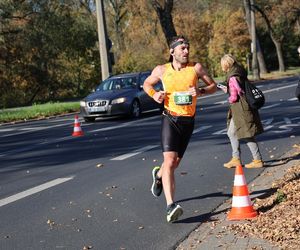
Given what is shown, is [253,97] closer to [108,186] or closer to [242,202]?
[108,186]

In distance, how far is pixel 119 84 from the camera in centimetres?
2164

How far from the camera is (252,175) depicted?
8.75 meters

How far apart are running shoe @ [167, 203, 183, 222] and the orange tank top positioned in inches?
39.6

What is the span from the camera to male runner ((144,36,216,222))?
6461 mm

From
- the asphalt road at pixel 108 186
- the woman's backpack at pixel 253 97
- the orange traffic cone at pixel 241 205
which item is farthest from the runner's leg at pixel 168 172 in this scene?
the woman's backpack at pixel 253 97

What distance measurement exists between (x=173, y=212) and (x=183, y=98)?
1.21 metres

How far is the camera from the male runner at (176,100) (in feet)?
21.2

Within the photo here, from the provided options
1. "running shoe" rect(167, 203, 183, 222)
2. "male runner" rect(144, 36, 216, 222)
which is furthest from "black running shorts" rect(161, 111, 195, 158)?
"running shoe" rect(167, 203, 183, 222)

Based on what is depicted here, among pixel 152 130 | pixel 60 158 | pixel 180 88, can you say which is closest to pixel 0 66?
pixel 152 130

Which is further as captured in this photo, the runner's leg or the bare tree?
the bare tree

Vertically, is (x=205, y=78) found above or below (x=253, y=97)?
above

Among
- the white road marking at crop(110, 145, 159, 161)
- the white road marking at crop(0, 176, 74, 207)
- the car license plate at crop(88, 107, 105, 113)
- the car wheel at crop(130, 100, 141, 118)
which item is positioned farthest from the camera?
the car wheel at crop(130, 100, 141, 118)

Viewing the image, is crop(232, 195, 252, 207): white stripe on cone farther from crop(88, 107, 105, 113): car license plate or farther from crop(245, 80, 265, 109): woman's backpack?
crop(88, 107, 105, 113): car license plate

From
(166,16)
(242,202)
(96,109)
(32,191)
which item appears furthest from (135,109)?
(166,16)
